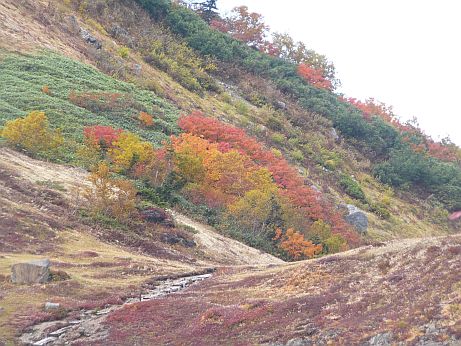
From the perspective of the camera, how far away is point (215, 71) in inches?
4973

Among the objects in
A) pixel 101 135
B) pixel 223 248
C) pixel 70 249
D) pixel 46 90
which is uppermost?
pixel 46 90

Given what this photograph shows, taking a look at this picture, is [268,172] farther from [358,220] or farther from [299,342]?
[299,342]

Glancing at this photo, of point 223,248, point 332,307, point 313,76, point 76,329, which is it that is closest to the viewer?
point 332,307

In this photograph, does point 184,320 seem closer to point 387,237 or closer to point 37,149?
point 37,149

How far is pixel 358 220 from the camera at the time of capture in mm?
91688

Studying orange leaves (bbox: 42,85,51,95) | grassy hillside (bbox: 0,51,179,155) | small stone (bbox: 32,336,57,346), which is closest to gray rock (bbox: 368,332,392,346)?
small stone (bbox: 32,336,57,346)

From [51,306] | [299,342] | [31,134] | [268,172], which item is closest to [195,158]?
[268,172]

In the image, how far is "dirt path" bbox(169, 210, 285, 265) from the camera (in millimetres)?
56406

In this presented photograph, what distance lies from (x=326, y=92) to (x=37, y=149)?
8504cm

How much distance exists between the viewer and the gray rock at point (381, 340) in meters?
20.2

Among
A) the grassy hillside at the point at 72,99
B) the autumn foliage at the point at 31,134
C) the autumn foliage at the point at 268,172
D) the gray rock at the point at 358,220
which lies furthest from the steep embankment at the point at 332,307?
the gray rock at the point at 358,220

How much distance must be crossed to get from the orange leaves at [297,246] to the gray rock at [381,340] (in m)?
44.3

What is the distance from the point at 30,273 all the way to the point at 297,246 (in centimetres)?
3479

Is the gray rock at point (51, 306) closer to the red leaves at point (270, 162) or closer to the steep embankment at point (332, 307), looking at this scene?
the steep embankment at point (332, 307)
